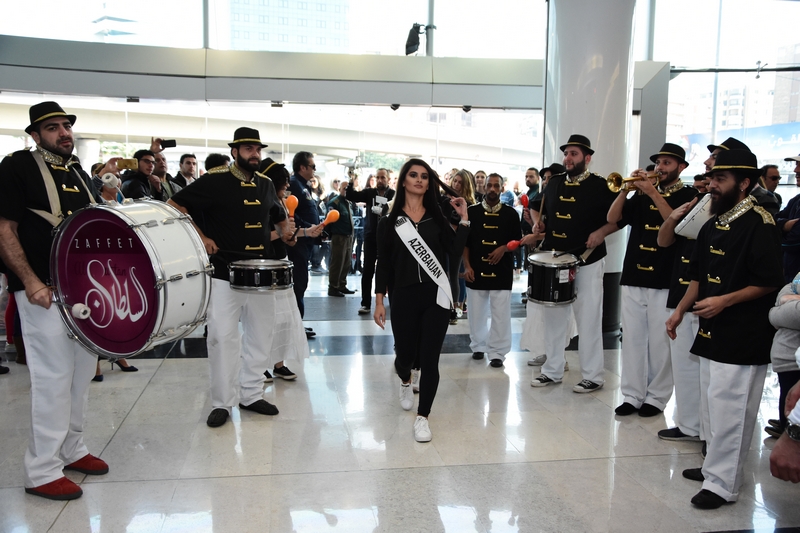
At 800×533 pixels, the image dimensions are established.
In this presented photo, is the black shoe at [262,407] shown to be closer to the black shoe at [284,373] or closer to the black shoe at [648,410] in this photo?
the black shoe at [284,373]

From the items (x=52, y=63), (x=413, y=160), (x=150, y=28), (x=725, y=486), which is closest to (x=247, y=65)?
(x=150, y=28)

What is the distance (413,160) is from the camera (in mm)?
4078

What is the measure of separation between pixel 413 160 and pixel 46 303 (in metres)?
2.21

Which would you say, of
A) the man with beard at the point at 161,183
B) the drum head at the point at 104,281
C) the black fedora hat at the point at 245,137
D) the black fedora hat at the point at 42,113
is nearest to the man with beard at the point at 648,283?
the black fedora hat at the point at 245,137

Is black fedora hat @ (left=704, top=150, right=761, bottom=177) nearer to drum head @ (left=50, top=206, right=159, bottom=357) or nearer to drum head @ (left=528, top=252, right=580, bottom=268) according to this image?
drum head @ (left=528, top=252, right=580, bottom=268)

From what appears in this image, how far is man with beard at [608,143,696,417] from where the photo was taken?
4449 mm

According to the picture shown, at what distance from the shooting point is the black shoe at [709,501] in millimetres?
3266

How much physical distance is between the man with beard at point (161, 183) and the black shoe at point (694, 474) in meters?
5.31

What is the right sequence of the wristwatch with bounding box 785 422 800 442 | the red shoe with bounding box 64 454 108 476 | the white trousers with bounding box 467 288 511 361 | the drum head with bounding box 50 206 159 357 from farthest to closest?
the white trousers with bounding box 467 288 511 361 < the red shoe with bounding box 64 454 108 476 < the drum head with bounding box 50 206 159 357 < the wristwatch with bounding box 785 422 800 442

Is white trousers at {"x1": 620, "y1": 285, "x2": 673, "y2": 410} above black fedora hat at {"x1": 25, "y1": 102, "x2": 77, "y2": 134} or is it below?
below

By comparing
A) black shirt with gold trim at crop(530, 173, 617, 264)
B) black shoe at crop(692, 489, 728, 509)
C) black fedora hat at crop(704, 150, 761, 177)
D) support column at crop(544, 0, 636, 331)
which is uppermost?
support column at crop(544, 0, 636, 331)

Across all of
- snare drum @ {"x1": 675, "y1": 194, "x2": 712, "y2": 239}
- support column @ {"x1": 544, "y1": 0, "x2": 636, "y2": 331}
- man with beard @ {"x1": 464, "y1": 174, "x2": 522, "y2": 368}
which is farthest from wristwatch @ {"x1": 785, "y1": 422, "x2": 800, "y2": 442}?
support column @ {"x1": 544, "y1": 0, "x2": 636, "y2": 331}

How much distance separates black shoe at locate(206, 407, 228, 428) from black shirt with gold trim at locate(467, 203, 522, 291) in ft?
8.85

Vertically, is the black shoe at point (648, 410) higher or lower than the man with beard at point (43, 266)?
lower
